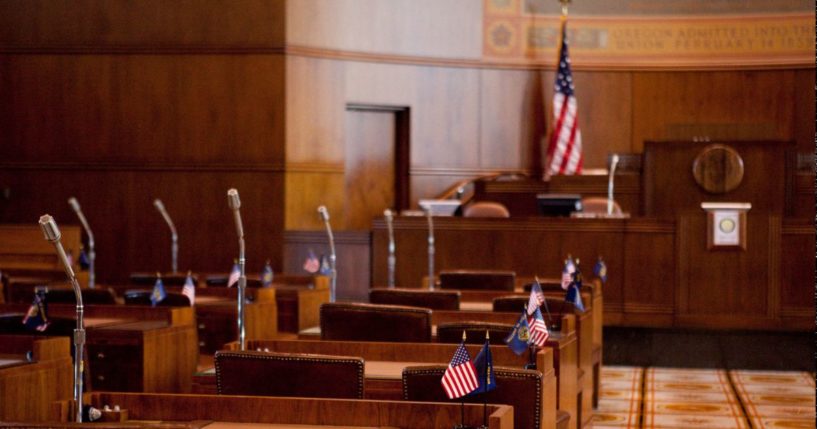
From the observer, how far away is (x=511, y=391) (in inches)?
158

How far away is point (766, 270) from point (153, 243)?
269 inches

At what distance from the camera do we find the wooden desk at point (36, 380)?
4508mm

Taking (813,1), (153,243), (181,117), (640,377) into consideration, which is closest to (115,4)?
(181,117)

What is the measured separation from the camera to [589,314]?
281 inches

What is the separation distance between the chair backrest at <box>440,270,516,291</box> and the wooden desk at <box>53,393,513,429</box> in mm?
4659

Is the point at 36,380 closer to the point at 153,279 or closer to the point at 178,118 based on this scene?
the point at 153,279

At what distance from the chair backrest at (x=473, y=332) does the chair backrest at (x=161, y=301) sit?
2.08 meters

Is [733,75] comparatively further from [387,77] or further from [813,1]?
[387,77]

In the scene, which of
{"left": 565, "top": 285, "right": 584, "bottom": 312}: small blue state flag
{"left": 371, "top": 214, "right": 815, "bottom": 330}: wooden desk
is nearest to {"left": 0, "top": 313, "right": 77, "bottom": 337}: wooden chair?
{"left": 565, "top": 285, "right": 584, "bottom": 312}: small blue state flag

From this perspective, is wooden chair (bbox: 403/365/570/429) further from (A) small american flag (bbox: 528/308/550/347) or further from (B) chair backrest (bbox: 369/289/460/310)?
(B) chair backrest (bbox: 369/289/460/310)

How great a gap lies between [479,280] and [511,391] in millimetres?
4481

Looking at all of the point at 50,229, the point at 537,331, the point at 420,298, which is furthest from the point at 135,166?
the point at 50,229

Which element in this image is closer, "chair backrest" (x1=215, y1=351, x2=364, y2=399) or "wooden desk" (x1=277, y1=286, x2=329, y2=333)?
"chair backrest" (x1=215, y1=351, x2=364, y2=399)

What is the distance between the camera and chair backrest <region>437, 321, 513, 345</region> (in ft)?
17.4
